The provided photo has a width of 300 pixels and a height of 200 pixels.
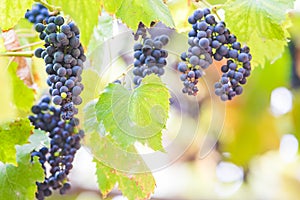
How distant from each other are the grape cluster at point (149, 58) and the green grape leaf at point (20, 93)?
34 centimetres

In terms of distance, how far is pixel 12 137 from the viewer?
3.20ft

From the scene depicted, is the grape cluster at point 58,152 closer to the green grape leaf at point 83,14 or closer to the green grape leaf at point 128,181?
the green grape leaf at point 128,181

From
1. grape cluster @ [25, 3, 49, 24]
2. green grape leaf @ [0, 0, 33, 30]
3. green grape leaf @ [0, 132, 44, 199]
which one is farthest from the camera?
grape cluster @ [25, 3, 49, 24]

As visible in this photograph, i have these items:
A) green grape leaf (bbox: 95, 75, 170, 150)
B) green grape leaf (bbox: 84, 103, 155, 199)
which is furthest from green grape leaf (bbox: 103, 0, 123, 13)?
green grape leaf (bbox: 84, 103, 155, 199)

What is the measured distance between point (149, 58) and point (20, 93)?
0.40m

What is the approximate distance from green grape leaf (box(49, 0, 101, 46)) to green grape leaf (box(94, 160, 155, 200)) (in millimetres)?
378

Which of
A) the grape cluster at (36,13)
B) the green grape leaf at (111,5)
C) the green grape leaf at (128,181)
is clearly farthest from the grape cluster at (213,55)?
the grape cluster at (36,13)

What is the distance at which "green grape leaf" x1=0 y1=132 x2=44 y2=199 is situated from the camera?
3.32 feet

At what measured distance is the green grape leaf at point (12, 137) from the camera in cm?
96

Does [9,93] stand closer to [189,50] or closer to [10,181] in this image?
[10,181]

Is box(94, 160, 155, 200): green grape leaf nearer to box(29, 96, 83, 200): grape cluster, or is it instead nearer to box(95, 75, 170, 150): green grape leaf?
box(29, 96, 83, 200): grape cluster

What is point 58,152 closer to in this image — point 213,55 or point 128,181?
point 128,181

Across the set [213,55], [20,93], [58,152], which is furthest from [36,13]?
[213,55]

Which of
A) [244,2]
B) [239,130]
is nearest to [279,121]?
[239,130]
